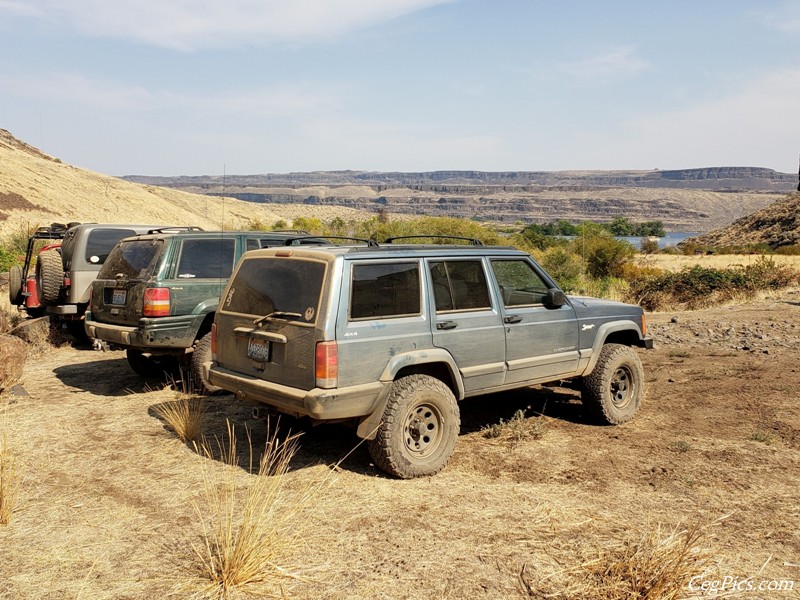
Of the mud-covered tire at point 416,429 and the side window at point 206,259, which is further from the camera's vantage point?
the side window at point 206,259

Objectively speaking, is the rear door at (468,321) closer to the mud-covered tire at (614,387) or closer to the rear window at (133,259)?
the mud-covered tire at (614,387)

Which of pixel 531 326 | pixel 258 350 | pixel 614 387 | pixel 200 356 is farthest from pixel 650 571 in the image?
pixel 200 356

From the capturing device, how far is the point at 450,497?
16.9ft

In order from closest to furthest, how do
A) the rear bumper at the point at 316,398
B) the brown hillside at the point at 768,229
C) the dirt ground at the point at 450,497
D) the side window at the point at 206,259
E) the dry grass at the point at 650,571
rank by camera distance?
the dry grass at the point at 650,571, the dirt ground at the point at 450,497, the rear bumper at the point at 316,398, the side window at the point at 206,259, the brown hillside at the point at 768,229

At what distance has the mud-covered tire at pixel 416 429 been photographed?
5.37m

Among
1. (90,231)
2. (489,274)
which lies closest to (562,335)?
(489,274)

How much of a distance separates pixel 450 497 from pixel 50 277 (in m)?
7.57

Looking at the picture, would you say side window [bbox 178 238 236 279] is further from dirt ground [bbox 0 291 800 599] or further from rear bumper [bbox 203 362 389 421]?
rear bumper [bbox 203 362 389 421]

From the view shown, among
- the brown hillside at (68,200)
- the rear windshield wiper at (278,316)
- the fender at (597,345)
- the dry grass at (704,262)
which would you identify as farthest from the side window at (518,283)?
the brown hillside at (68,200)

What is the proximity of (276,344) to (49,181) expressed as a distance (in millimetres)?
55641

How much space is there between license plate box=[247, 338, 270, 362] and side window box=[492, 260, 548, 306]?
7.46 feet

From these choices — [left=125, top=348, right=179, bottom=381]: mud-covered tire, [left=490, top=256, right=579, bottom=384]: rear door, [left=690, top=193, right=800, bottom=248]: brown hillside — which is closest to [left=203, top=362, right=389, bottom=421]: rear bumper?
[left=490, top=256, right=579, bottom=384]: rear door

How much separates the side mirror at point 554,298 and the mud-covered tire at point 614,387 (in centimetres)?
101

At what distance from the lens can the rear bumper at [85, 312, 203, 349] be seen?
777 cm
